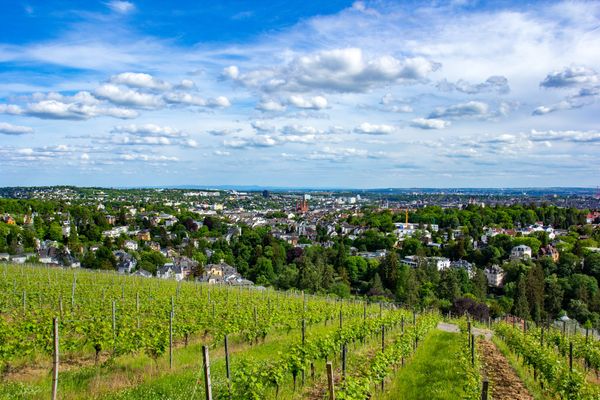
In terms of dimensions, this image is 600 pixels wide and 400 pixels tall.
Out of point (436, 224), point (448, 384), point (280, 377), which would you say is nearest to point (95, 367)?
point (280, 377)

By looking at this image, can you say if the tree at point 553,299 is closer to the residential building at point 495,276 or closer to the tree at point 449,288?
the tree at point 449,288

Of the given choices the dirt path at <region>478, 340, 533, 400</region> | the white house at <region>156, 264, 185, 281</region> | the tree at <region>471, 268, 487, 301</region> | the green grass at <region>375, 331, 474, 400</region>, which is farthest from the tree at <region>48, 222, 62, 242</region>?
the dirt path at <region>478, 340, 533, 400</region>

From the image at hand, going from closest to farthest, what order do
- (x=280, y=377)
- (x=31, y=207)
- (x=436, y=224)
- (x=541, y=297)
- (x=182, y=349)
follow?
(x=280, y=377) < (x=182, y=349) < (x=541, y=297) < (x=31, y=207) < (x=436, y=224)

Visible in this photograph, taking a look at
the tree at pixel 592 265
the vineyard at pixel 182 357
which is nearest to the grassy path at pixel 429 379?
the vineyard at pixel 182 357

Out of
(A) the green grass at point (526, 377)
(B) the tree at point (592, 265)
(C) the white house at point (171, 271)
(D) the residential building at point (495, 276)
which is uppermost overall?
(A) the green grass at point (526, 377)

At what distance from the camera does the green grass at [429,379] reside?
991 centimetres

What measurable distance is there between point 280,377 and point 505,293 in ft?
214

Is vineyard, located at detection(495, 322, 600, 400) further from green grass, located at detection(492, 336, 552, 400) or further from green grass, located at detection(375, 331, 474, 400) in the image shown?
green grass, located at detection(375, 331, 474, 400)

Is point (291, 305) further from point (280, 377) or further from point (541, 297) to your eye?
point (541, 297)

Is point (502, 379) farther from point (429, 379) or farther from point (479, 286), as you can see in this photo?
point (479, 286)

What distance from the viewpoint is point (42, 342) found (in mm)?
10930

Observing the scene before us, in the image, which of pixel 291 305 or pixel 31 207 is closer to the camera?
pixel 291 305

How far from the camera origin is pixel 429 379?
1146 cm

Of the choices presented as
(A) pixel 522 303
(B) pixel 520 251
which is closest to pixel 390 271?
(A) pixel 522 303
